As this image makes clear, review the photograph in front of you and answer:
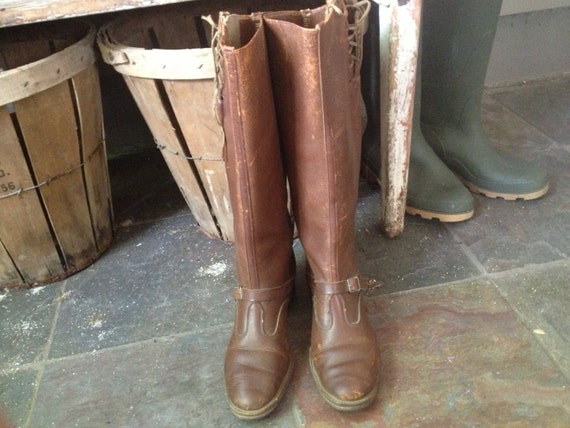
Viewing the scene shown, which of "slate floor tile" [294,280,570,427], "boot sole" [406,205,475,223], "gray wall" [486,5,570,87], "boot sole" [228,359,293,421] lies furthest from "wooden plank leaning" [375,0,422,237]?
"gray wall" [486,5,570,87]

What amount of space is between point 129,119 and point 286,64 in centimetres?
90

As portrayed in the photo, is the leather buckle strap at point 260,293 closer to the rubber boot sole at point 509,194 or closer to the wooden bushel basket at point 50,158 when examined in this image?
the wooden bushel basket at point 50,158

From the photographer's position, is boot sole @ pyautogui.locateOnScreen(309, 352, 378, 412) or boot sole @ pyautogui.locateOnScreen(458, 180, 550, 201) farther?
boot sole @ pyautogui.locateOnScreen(458, 180, 550, 201)

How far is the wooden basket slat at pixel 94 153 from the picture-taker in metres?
0.93

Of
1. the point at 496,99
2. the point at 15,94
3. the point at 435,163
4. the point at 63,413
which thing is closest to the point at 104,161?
the point at 15,94

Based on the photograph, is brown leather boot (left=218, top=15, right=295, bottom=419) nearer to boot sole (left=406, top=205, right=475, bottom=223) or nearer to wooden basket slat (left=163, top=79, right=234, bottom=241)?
wooden basket slat (left=163, top=79, right=234, bottom=241)

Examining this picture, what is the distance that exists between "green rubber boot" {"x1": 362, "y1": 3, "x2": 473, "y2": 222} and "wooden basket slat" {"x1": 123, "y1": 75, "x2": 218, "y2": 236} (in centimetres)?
40

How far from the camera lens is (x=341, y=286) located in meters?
0.76

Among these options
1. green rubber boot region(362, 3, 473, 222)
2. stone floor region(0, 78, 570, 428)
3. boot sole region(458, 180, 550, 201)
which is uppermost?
green rubber boot region(362, 3, 473, 222)

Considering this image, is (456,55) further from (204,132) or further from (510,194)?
(204,132)

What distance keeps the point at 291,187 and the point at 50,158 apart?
1.49ft

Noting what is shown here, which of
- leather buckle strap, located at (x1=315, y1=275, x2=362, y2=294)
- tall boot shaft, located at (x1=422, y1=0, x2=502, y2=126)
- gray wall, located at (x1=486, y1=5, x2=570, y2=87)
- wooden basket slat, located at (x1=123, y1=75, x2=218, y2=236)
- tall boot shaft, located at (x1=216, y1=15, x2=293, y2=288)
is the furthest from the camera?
gray wall, located at (x1=486, y1=5, x2=570, y2=87)

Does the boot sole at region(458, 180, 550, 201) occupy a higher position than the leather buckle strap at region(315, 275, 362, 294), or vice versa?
the leather buckle strap at region(315, 275, 362, 294)

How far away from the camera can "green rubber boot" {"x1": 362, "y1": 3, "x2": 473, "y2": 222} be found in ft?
3.43
